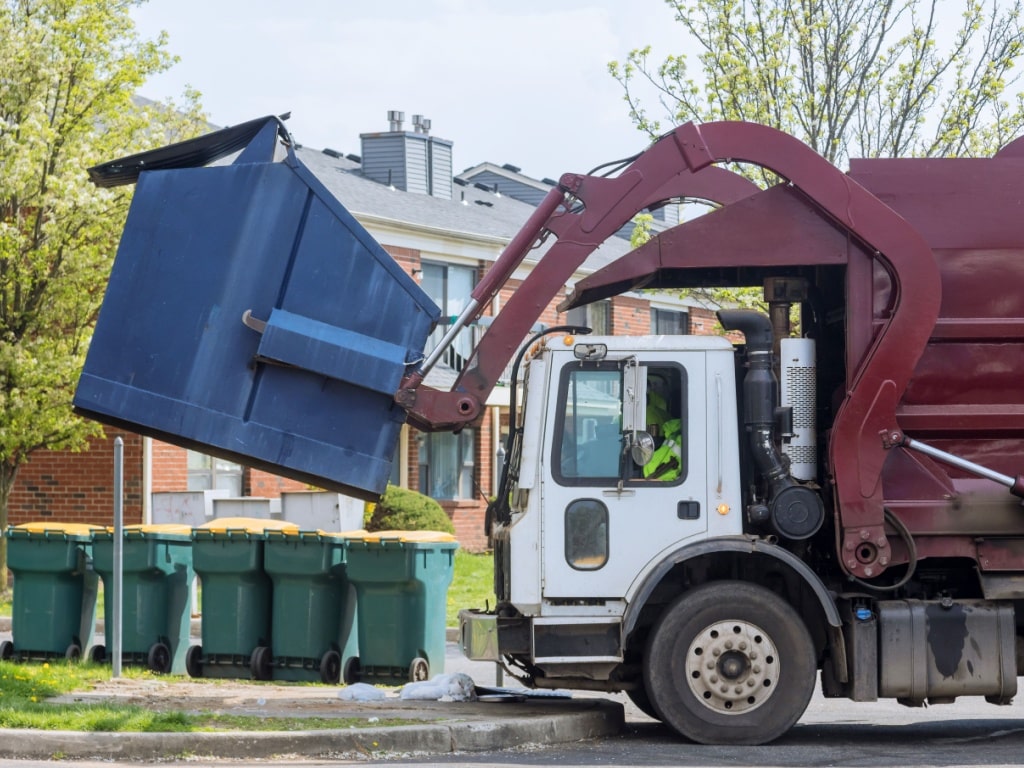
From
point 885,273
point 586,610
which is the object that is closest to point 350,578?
point 586,610

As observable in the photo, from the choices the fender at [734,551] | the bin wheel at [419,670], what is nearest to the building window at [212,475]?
the bin wheel at [419,670]

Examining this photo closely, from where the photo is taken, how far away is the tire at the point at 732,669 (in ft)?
28.8

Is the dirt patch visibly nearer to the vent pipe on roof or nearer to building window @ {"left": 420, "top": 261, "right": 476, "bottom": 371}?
building window @ {"left": 420, "top": 261, "right": 476, "bottom": 371}

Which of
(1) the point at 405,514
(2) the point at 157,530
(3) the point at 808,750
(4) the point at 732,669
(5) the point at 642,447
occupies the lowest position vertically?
(3) the point at 808,750

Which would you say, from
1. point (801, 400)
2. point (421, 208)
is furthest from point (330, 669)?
point (421, 208)

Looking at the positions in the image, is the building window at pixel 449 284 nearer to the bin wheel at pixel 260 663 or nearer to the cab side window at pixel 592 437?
the bin wheel at pixel 260 663

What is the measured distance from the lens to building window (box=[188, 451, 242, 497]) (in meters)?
23.6

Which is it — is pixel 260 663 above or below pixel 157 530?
below

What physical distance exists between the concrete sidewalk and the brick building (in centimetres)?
885

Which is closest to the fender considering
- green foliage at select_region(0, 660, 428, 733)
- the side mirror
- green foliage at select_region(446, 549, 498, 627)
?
the side mirror

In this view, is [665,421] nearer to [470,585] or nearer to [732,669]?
[732,669]

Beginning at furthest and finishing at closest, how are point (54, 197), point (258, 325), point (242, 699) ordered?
point (54, 197) → point (242, 699) → point (258, 325)

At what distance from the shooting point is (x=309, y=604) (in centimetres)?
1161

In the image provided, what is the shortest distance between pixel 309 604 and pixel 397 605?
27.3 inches
